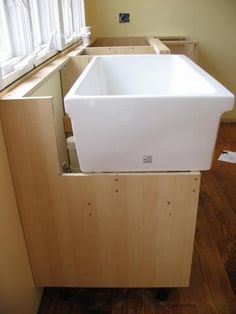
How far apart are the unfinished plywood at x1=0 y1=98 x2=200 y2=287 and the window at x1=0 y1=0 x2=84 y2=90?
0.20m

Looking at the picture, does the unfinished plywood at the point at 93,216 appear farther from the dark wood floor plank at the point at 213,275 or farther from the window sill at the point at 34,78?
the dark wood floor plank at the point at 213,275

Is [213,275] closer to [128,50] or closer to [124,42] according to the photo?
[128,50]

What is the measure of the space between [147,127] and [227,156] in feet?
5.60

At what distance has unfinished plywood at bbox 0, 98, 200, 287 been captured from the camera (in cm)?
85

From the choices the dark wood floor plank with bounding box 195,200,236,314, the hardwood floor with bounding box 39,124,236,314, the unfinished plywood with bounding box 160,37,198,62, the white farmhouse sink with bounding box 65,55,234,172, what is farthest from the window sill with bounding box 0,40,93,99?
the unfinished plywood with bounding box 160,37,198,62

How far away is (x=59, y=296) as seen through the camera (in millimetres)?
1167

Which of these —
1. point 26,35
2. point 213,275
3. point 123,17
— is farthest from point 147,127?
point 123,17

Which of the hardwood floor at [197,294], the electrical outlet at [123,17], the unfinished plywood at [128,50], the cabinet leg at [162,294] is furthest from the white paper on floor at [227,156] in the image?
the electrical outlet at [123,17]

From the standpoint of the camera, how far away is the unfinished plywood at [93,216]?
0.85 m

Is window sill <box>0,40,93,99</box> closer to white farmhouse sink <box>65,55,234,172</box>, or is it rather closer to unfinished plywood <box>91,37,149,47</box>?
white farmhouse sink <box>65,55,234,172</box>

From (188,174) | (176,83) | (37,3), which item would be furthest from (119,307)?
(37,3)

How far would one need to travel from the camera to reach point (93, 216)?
0.94 meters

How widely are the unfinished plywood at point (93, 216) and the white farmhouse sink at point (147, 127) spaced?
5cm

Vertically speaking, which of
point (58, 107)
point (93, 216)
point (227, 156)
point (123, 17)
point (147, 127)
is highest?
point (123, 17)
